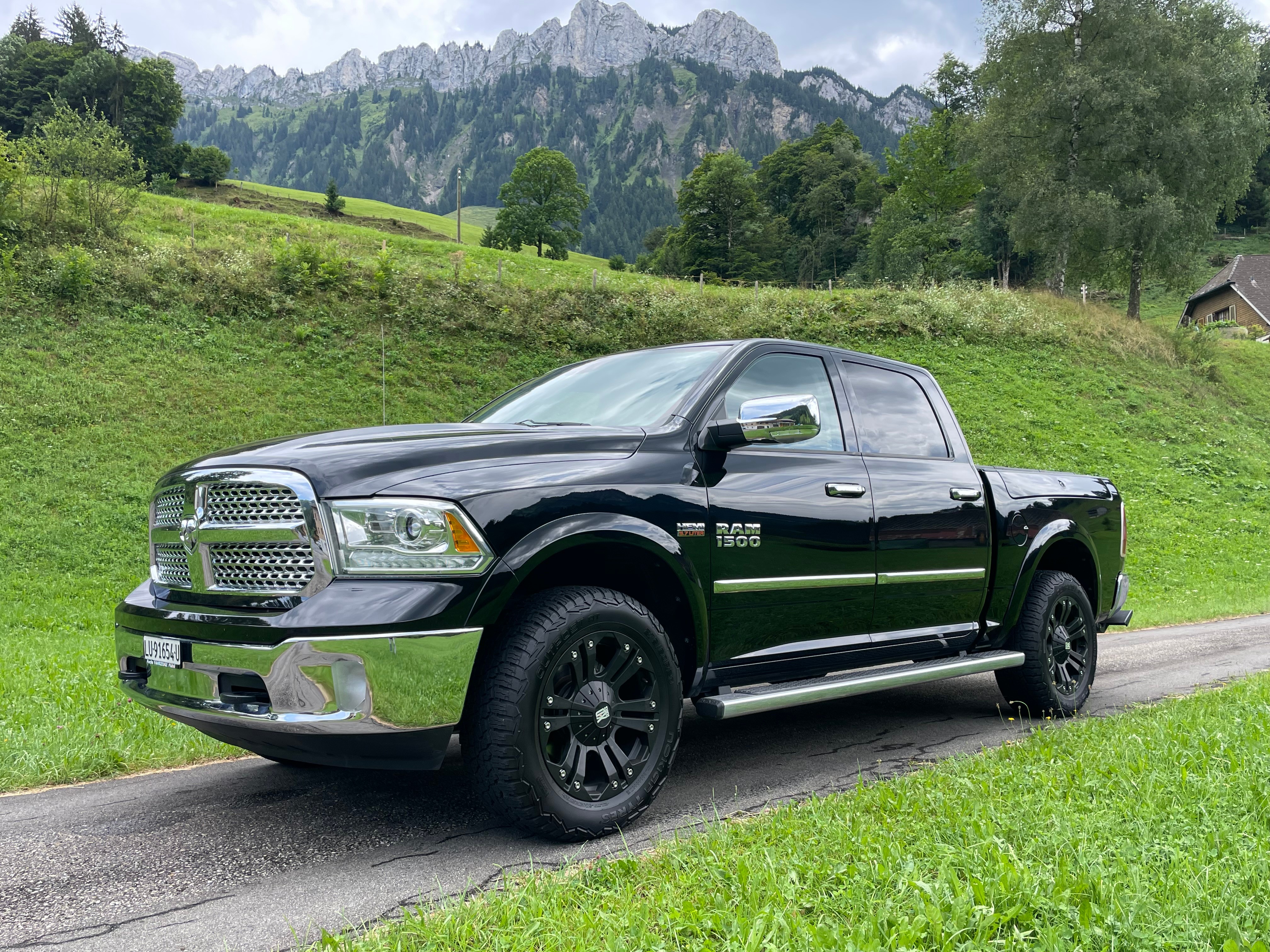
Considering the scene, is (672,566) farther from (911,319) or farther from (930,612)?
(911,319)

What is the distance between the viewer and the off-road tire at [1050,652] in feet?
18.7

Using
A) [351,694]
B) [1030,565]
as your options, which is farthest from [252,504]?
[1030,565]

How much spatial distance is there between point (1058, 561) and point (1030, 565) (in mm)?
782

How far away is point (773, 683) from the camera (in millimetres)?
4258

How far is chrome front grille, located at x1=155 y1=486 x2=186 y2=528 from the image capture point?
139 inches

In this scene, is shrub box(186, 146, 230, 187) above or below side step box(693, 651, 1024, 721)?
above

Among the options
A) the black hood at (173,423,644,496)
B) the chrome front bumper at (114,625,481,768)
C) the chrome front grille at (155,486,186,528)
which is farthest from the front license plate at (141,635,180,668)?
the black hood at (173,423,644,496)

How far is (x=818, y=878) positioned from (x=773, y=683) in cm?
165

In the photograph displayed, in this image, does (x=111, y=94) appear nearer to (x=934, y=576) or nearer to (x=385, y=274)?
(x=385, y=274)

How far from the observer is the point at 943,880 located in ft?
8.09

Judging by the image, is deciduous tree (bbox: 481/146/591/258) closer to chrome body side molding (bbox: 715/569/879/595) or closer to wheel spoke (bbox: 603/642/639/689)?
chrome body side molding (bbox: 715/569/879/595)

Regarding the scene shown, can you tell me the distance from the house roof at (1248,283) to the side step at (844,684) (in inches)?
2327

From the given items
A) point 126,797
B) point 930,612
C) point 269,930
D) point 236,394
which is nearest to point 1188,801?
point 930,612

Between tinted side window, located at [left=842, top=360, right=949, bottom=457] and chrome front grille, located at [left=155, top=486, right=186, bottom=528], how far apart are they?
3.28 meters
